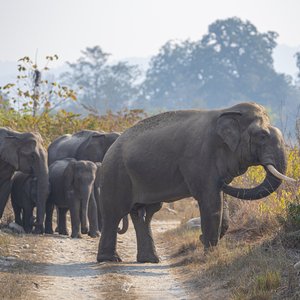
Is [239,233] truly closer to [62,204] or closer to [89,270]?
[89,270]

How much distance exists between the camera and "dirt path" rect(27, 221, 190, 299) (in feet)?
36.1

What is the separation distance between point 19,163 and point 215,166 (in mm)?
6212

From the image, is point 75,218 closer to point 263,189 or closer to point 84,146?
point 84,146

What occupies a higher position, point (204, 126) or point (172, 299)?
point (204, 126)

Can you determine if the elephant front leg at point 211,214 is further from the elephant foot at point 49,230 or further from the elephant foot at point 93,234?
the elephant foot at point 49,230

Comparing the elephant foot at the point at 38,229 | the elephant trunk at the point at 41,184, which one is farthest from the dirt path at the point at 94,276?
the elephant trunk at the point at 41,184

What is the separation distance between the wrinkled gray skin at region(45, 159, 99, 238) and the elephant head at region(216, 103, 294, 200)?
5.30 m

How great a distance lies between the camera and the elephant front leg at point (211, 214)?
1350cm

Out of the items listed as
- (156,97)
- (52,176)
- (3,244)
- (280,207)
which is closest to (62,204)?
(52,176)

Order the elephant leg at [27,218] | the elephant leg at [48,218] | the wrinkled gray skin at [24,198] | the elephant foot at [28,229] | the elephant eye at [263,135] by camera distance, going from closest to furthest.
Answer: the elephant eye at [263,135], the elephant foot at [28,229], the elephant leg at [27,218], the wrinkled gray skin at [24,198], the elephant leg at [48,218]

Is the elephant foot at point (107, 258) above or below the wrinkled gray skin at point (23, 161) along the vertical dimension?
below

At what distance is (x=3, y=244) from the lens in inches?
597

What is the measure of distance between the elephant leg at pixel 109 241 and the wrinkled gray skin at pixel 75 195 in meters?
3.56

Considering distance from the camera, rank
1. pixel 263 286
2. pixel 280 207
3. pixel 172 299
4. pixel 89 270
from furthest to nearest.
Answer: pixel 280 207, pixel 89 270, pixel 172 299, pixel 263 286
